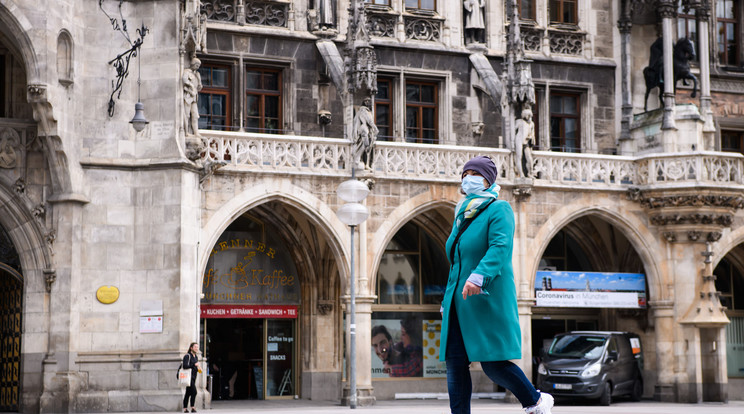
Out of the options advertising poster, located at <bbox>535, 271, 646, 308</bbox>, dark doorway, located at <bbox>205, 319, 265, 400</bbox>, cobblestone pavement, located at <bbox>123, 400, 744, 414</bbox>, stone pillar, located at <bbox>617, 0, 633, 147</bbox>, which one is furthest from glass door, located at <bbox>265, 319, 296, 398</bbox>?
stone pillar, located at <bbox>617, 0, 633, 147</bbox>

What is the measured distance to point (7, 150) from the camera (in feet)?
70.1

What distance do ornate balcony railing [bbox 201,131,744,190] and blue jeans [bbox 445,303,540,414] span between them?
1563 cm

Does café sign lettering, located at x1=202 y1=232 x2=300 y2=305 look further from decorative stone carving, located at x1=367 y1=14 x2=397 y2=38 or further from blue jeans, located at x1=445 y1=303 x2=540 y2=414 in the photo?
blue jeans, located at x1=445 y1=303 x2=540 y2=414

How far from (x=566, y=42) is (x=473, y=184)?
23135 millimetres

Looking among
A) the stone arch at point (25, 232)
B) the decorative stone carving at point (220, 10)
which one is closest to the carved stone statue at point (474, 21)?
the decorative stone carving at point (220, 10)

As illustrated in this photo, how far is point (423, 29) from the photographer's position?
28281mm

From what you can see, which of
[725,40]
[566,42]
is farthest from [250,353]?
[725,40]

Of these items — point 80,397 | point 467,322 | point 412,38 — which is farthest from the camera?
point 412,38

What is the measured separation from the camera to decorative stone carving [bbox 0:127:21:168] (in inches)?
840

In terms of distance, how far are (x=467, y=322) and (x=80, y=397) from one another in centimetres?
1470

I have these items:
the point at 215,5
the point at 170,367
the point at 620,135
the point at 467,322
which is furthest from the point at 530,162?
the point at 467,322

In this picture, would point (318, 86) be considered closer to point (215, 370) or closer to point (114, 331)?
point (215, 370)

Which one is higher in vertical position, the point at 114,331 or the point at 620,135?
the point at 620,135

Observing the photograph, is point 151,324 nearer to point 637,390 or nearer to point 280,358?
point 280,358
